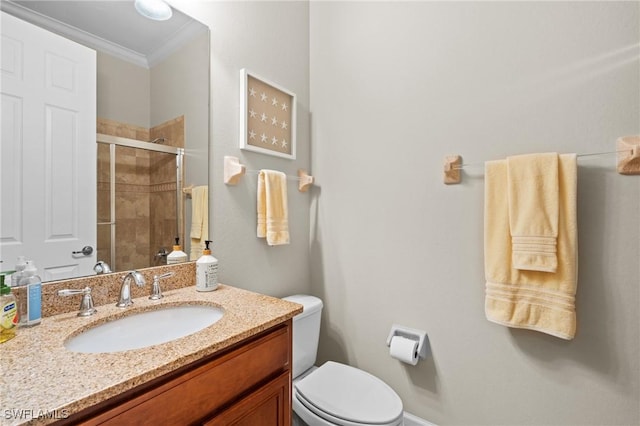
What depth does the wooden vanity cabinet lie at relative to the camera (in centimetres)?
57

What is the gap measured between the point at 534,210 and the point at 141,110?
158cm

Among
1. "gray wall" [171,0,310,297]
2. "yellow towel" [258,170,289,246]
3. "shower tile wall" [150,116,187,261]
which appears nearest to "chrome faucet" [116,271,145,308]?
"shower tile wall" [150,116,187,261]

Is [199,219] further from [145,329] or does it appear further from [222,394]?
[222,394]

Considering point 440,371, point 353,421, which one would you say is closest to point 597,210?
point 440,371

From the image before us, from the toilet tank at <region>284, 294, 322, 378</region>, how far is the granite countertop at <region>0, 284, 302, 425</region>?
60cm

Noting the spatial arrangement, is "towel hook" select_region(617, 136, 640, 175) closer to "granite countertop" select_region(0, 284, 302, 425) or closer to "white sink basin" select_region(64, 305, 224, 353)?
"granite countertop" select_region(0, 284, 302, 425)

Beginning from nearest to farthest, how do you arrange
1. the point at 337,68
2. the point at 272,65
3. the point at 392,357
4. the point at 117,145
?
the point at 117,145 < the point at 392,357 < the point at 272,65 < the point at 337,68

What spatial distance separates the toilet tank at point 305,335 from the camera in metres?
1.47

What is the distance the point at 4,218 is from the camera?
797 millimetres

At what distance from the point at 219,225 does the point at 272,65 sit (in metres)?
0.99

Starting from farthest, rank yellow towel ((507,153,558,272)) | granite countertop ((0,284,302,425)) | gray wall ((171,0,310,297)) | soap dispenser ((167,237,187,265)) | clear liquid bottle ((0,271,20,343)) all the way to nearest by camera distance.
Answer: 1. gray wall ((171,0,310,297))
2. soap dispenser ((167,237,187,265))
3. yellow towel ((507,153,558,272))
4. clear liquid bottle ((0,271,20,343))
5. granite countertop ((0,284,302,425))

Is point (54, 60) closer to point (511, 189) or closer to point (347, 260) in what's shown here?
point (347, 260)

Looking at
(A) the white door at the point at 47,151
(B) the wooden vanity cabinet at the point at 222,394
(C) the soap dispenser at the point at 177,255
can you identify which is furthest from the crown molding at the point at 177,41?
(B) the wooden vanity cabinet at the point at 222,394

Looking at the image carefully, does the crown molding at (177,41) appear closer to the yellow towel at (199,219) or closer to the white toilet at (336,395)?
the yellow towel at (199,219)
